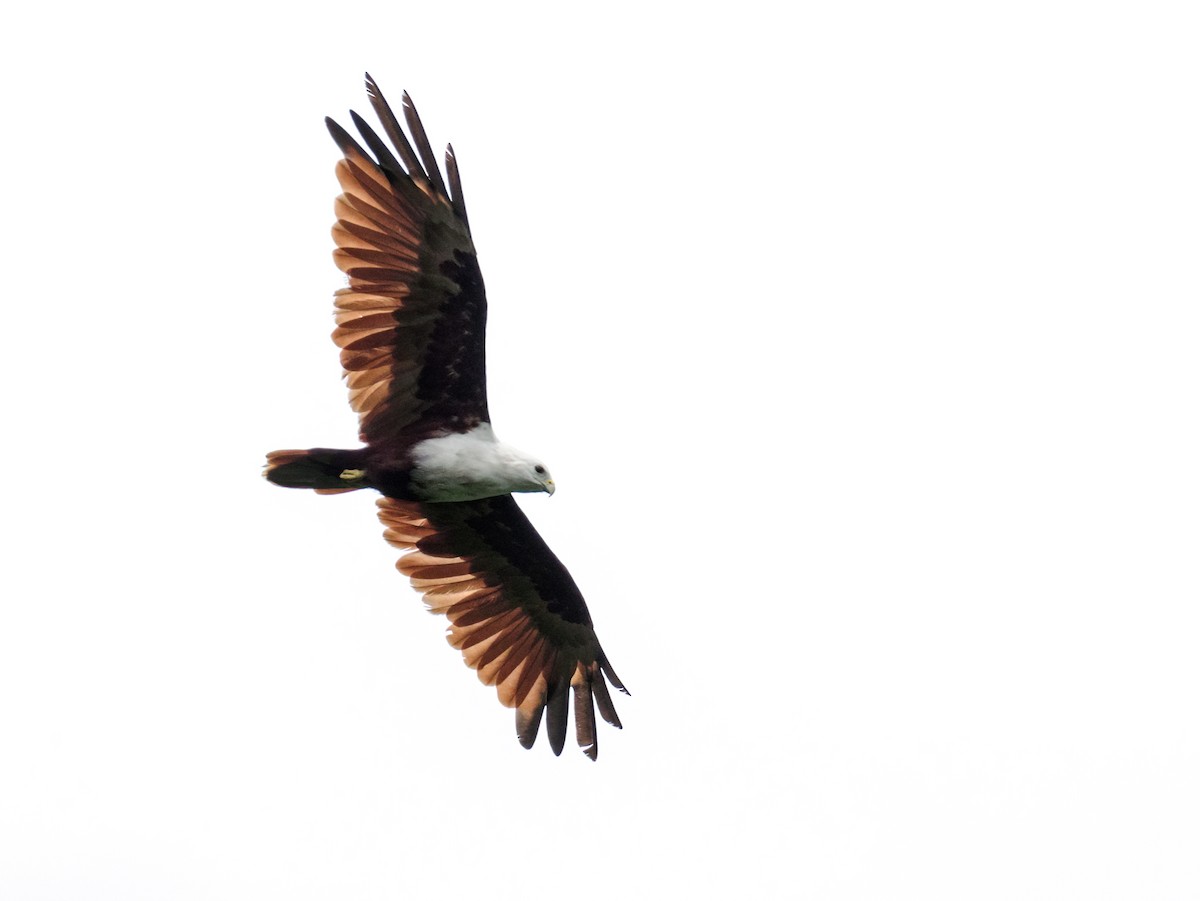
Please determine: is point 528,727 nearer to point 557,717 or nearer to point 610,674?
point 557,717

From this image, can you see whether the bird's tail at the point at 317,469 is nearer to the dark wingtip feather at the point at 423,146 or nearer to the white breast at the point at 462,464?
the white breast at the point at 462,464

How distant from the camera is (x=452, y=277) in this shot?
1416 centimetres

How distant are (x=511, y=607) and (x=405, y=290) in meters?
3.73

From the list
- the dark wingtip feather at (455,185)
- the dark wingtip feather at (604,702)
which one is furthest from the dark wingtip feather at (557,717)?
the dark wingtip feather at (455,185)

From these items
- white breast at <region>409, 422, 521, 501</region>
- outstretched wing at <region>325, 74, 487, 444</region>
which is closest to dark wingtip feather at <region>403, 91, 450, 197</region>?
outstretched wing at <region>325, 74, 487, 444</region>

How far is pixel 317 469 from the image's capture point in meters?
13.9

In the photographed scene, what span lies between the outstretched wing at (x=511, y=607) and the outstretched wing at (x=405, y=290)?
5.20 ft

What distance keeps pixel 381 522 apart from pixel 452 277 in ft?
9.44

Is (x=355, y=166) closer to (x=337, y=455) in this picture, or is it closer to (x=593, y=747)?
(x=337, y=455)

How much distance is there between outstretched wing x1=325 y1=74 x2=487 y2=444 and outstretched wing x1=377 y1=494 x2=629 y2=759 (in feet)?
5.20

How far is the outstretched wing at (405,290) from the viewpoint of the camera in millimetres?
13922

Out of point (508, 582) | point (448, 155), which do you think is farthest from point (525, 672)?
point (448, 155)

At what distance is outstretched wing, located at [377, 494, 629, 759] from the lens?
1589cm

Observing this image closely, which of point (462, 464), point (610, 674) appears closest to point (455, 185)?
point (462, 464)
